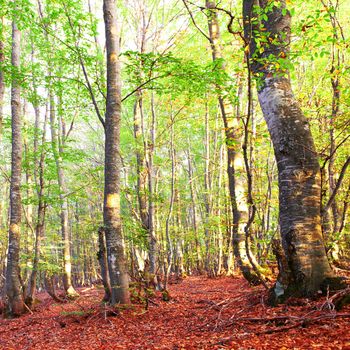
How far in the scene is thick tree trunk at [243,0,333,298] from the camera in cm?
418

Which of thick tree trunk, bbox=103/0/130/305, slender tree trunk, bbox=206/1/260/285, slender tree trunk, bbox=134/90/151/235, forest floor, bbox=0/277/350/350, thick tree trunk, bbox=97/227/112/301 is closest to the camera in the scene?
forest floor, bbox=0/277/350/350

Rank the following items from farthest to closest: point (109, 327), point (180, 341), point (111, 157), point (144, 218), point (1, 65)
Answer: point (144, 218), point (1, 65), point (111, 157), point (109, 327), point (180, 341)

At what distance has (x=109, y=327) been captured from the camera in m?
5.89

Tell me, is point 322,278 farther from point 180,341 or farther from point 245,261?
point 245,261

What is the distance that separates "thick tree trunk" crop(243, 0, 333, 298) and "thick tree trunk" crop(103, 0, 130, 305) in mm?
3713

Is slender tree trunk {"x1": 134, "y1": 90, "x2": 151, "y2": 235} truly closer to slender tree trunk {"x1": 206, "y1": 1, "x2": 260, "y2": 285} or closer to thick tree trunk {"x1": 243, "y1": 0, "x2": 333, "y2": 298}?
slender tree trunk {"x1": 206, "y1": 1, "x2": 260, "y2": 285}

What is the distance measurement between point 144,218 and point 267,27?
27.6 ft

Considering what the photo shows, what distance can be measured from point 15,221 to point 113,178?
171 inches

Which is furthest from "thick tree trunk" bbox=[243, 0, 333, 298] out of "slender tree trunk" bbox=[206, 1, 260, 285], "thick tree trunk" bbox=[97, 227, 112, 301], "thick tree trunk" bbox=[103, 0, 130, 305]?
"thick tree trunk" bbox=[97, 227, 112, 301]

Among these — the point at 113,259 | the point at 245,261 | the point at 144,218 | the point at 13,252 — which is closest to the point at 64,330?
the point at 113,259

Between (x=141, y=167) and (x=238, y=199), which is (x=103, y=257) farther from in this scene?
(x=141, y=167)

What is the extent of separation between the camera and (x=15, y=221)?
9.53 m

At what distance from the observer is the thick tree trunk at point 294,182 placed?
4.18m

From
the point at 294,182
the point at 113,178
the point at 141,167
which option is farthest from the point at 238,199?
the point at 294,182
